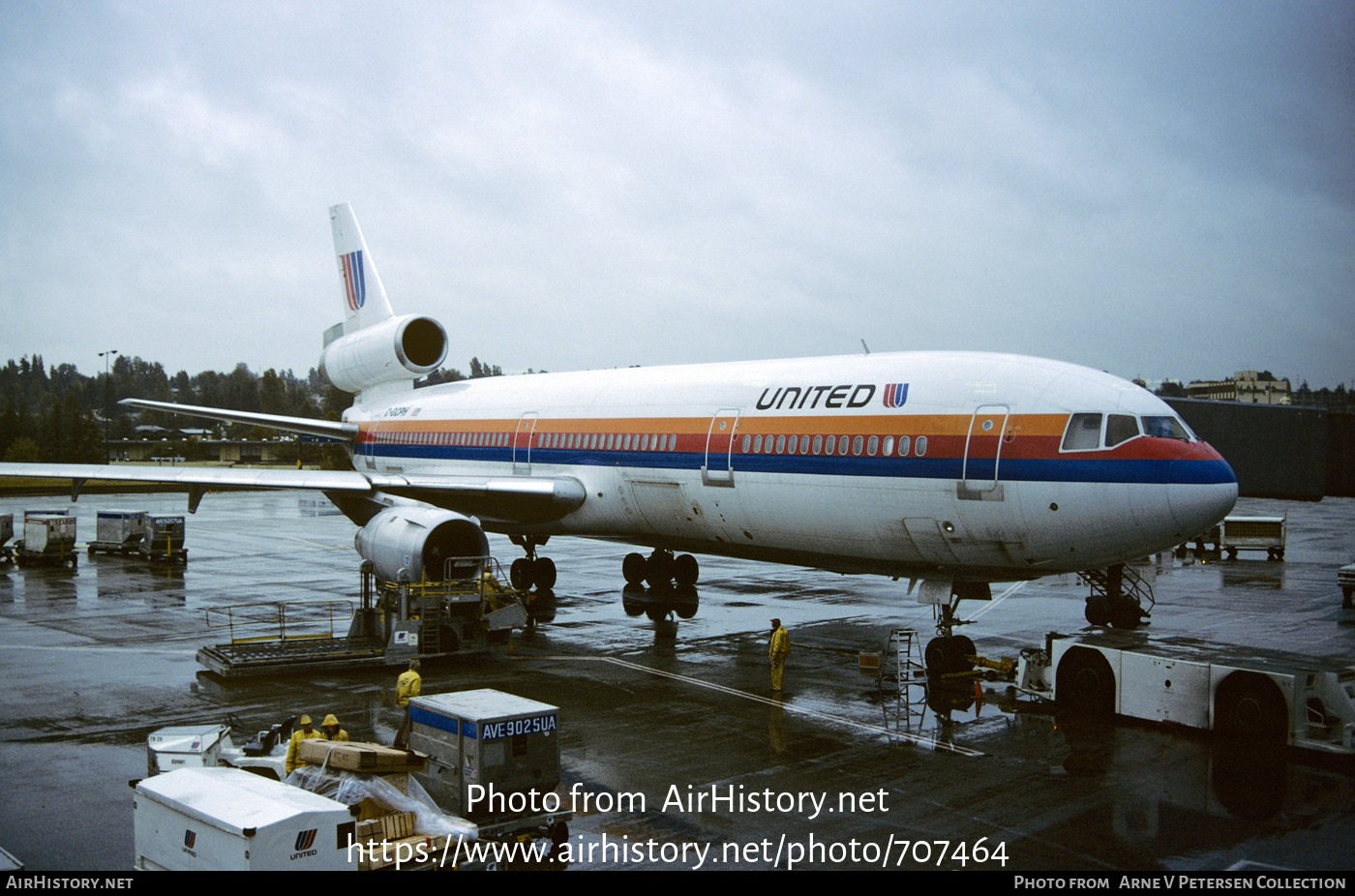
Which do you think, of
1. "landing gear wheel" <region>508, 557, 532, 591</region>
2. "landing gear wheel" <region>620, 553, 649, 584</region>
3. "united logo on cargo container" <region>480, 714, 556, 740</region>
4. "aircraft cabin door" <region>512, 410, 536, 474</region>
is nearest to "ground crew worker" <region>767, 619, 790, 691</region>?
"united logo on cargo container" <region>480, 714, 556, 740</region>

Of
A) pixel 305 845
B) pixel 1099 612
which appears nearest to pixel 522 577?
pixel 1099 612

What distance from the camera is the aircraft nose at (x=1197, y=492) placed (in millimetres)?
14195

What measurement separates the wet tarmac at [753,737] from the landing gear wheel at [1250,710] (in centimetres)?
42

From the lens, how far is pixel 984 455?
15.3 metres

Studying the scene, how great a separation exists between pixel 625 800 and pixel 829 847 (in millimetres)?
2400

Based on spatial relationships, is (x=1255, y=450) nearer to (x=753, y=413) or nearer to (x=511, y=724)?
(x=753, y=413)

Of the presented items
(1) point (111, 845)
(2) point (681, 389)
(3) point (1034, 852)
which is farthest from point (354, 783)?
(2) point (681, 389)

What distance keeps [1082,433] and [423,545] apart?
1167 cm

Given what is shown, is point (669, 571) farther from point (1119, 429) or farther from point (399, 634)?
point (1119, 429)

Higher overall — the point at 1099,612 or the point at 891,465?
the point at 891,465

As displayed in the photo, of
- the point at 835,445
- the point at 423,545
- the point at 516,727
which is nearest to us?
the point at 516,727

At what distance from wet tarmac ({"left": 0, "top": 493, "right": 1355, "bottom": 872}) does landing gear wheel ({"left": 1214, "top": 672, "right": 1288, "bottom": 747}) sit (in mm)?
421

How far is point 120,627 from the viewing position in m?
21.9

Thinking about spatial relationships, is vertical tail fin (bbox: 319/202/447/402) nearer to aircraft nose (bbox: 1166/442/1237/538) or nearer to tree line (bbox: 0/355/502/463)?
tree line (bbox: 0/355/502/463)
